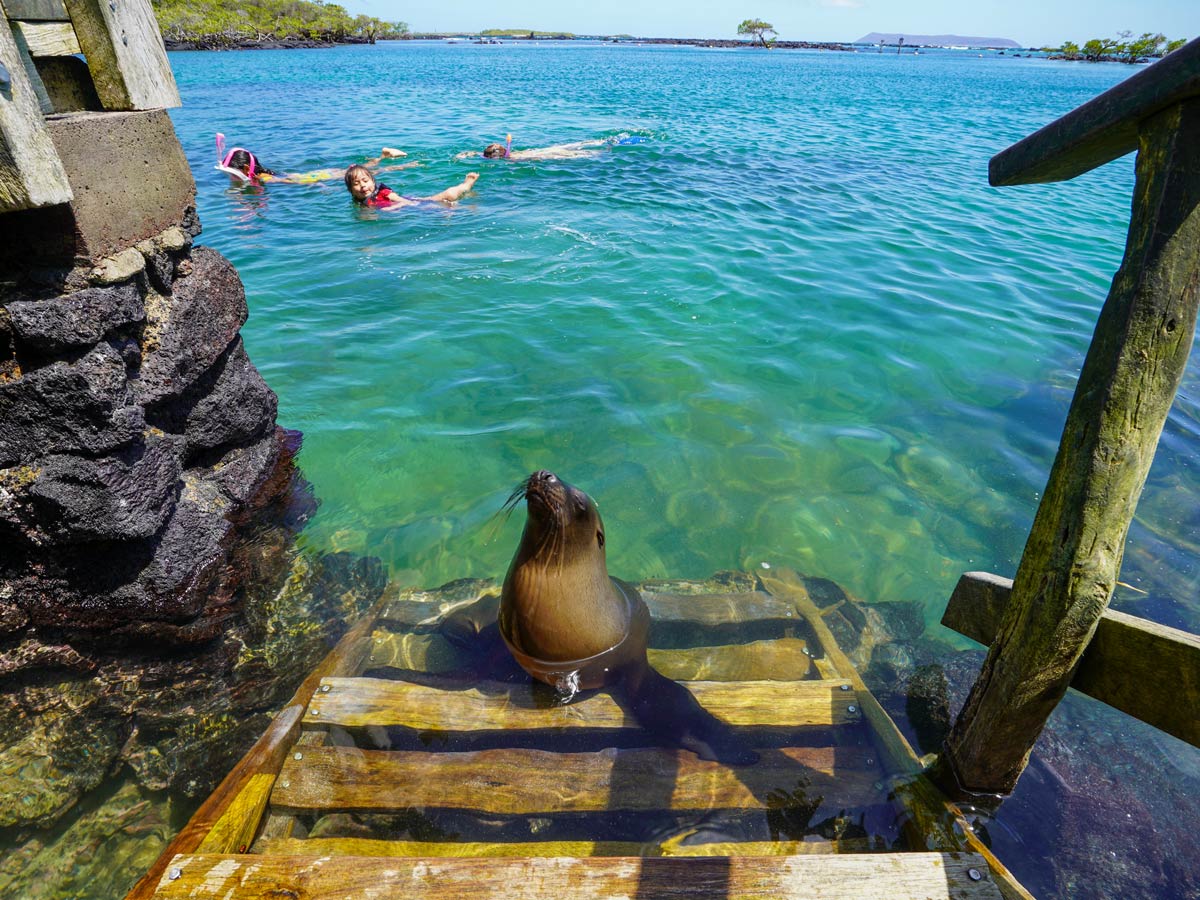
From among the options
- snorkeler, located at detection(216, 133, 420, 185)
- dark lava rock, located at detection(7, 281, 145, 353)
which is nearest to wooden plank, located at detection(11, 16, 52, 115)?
dark lava rock, located at detection(7, 281, 145, 353)

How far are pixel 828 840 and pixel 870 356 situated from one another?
609 centimetres

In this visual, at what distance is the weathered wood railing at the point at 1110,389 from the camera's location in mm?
1776

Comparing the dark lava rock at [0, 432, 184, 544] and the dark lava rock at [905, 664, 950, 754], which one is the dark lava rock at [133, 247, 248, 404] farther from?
the dark lava rock at [905, 664, 950, 754]

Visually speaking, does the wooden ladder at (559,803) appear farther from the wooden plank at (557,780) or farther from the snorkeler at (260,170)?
the snorkeler at (260,170)

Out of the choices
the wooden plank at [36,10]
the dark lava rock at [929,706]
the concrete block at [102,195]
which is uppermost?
the wooden plank at [36,10]

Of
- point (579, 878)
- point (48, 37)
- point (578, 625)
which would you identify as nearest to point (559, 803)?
point (579, 878)

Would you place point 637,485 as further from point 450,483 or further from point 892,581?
point 892,581

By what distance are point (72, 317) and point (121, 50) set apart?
4.45 feet

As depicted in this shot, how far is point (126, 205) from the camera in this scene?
10.3 ft

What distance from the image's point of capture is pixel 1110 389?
192 cm

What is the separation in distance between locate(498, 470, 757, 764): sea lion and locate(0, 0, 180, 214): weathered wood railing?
2270mm

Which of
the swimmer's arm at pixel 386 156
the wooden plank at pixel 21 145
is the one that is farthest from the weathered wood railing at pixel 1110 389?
the swimmer's arm at pixel 386 156

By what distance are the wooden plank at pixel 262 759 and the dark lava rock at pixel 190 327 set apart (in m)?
1.64

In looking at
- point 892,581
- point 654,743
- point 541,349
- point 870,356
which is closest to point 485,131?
point 541,349
